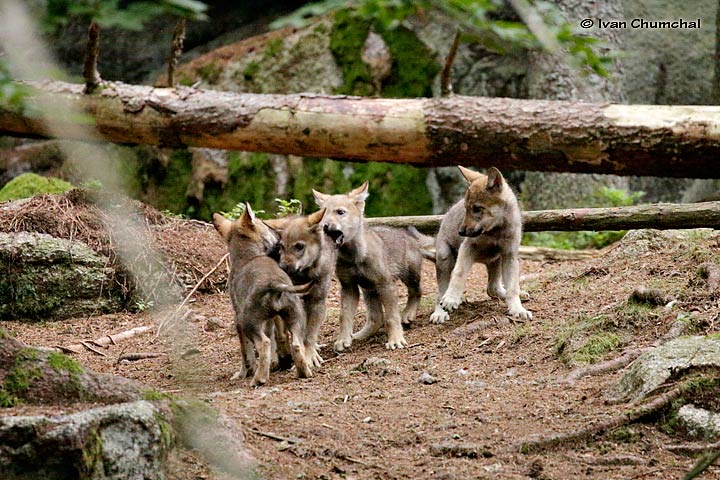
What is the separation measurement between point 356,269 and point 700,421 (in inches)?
156

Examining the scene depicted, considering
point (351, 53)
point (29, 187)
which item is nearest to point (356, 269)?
point (29, 187)

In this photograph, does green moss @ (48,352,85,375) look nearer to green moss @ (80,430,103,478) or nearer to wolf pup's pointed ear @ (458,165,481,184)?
green moss @ (80,430,103,478)

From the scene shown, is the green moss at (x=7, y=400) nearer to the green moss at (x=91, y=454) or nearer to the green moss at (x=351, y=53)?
the green moss at (x=91, y=454)

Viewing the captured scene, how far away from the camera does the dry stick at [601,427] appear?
5.16 metres

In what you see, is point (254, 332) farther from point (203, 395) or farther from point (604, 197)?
point (604, 197)

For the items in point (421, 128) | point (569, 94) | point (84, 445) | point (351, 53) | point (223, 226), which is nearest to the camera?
point (84, 445)

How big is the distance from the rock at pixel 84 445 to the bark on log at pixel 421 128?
7.14 feet

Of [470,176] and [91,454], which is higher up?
[470,176]

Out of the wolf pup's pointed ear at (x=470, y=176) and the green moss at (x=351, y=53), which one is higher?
the green moss at (x=351, y=53)

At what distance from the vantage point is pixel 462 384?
261 inches

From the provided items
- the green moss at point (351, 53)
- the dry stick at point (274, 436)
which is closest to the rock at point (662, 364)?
the dry stick at point (274, 436)

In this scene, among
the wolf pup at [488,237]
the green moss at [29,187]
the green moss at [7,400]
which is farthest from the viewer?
the green moss at [29,187]

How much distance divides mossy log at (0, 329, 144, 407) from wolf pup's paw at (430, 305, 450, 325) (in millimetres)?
4524

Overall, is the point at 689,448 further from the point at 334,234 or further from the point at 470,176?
the point at 470,176
